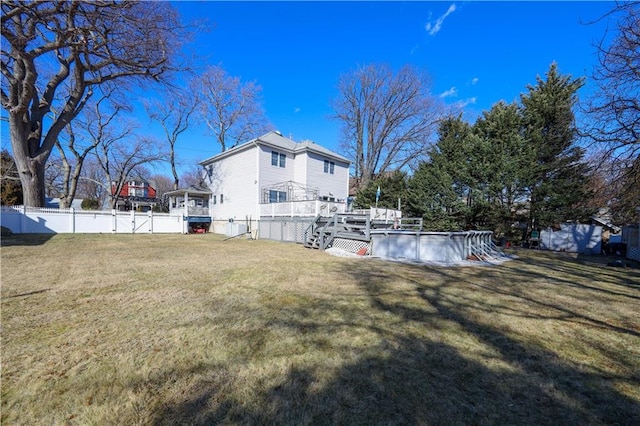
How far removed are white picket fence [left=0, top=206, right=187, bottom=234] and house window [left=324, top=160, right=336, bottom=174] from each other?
1227 centimetres

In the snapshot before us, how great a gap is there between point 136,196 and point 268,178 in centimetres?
3396

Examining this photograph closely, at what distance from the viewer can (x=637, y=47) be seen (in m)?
6.71

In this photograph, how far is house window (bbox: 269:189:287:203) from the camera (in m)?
19.6

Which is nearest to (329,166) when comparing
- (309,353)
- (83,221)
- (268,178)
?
(268,178)

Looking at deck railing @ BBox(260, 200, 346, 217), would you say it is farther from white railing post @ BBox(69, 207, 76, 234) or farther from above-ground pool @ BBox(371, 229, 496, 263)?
white railing post @ BBox(69, 207, 76, 234)

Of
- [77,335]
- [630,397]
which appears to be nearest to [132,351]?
[77,335]

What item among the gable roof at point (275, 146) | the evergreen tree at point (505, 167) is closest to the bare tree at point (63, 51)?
the gable roof at point (275, 146)

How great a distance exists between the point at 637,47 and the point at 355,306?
9608mm

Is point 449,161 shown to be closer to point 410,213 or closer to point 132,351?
point 410,213

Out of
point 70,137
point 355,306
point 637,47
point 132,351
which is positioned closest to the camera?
point 132,351

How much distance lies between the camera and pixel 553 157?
15.6 m

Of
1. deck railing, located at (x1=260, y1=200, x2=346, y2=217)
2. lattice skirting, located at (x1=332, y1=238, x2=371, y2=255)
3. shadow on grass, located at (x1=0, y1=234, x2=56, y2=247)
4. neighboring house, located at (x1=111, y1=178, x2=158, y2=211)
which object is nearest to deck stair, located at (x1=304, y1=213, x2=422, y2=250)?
lattice skirting, located at (x1=332, y1=238, x2=371, y2=255)

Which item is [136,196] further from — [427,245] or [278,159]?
[427,245]

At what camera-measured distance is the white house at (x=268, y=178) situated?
19.0 m
